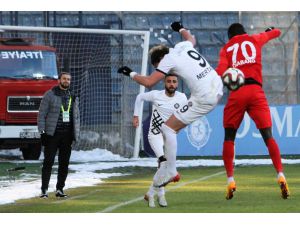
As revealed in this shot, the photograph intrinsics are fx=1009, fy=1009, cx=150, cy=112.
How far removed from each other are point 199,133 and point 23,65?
207 inches

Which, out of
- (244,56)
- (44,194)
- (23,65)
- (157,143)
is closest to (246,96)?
(244,56)

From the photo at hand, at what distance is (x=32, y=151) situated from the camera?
28547mm

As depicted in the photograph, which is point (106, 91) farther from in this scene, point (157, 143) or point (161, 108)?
point (157, 143)

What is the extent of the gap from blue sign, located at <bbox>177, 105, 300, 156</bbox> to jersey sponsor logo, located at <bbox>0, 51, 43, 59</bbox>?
4491mm

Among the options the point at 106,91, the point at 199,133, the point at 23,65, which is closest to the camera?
the point at 23,65

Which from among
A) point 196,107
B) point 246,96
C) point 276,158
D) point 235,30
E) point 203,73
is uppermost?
point 235,30

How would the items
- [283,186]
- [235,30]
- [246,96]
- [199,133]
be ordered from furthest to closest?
1. [199,133]
2. [235,30]
3. [246,96]
4. [283,186]

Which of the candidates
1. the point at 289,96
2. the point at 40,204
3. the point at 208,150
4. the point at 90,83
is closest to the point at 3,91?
the point at 90,83

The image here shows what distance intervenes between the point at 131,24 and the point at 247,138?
37.3ft

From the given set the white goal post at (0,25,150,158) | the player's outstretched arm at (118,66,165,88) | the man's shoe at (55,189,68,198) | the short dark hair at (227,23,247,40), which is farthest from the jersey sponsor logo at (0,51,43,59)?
the player's outstretched arm at (118,66,165,88)

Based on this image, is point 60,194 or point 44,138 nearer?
point 60,194

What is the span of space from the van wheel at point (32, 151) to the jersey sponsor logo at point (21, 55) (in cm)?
265

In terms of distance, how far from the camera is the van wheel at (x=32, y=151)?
28438 millimetres

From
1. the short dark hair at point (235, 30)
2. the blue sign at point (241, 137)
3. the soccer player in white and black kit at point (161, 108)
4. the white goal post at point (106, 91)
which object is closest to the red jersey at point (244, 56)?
the short dark hair at point (235, 30)
